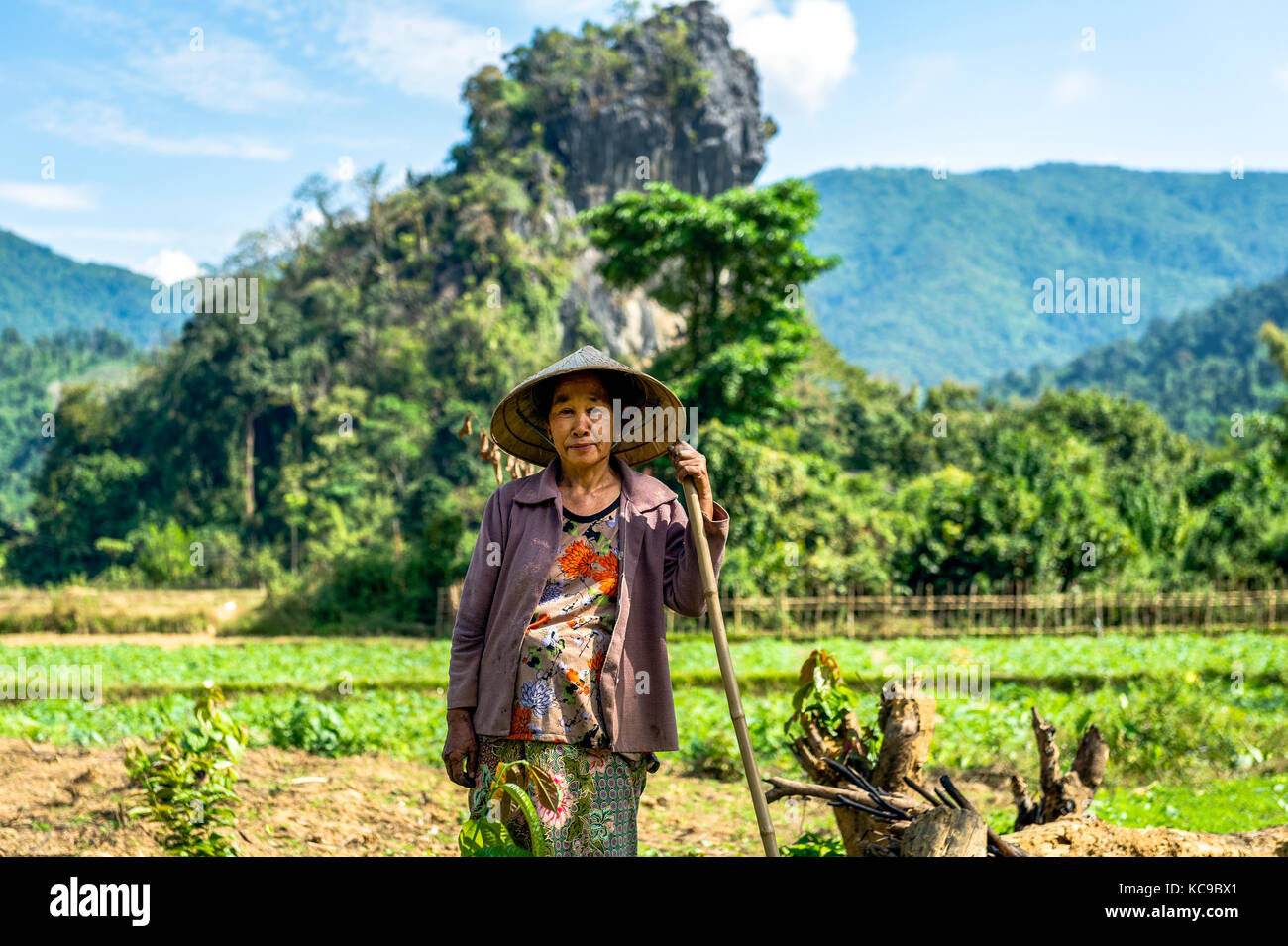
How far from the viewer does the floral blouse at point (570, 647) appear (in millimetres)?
2744

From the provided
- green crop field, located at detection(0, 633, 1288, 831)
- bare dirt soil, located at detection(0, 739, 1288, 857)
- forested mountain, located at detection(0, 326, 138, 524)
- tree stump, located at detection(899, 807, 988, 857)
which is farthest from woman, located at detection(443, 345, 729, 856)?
forested mountain, located at detection(0, 326, 138, 524)

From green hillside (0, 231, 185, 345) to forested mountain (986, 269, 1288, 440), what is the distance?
104 meters

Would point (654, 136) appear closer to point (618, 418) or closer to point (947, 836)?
point (618, 418)

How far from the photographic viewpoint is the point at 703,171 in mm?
56250

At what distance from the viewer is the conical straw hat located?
2.85 meters

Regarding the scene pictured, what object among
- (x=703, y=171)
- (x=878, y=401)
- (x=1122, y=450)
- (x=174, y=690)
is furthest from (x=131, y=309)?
(x=174, y=690)

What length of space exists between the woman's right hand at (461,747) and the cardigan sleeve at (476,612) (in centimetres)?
3

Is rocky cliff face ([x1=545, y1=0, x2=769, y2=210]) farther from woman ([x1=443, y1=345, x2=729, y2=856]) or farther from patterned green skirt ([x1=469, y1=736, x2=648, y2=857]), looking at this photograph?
patterned green skirt ([x1=469, y1=736, x2=648, y2=857])

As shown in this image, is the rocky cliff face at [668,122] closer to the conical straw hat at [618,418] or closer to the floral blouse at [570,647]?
the conical straw hat at [618,418]

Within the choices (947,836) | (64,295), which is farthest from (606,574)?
(64,295)

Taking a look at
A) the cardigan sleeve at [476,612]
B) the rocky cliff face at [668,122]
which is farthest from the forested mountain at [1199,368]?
the cardigan sleeve at [476,612]

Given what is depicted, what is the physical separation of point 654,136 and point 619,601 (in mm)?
53724
